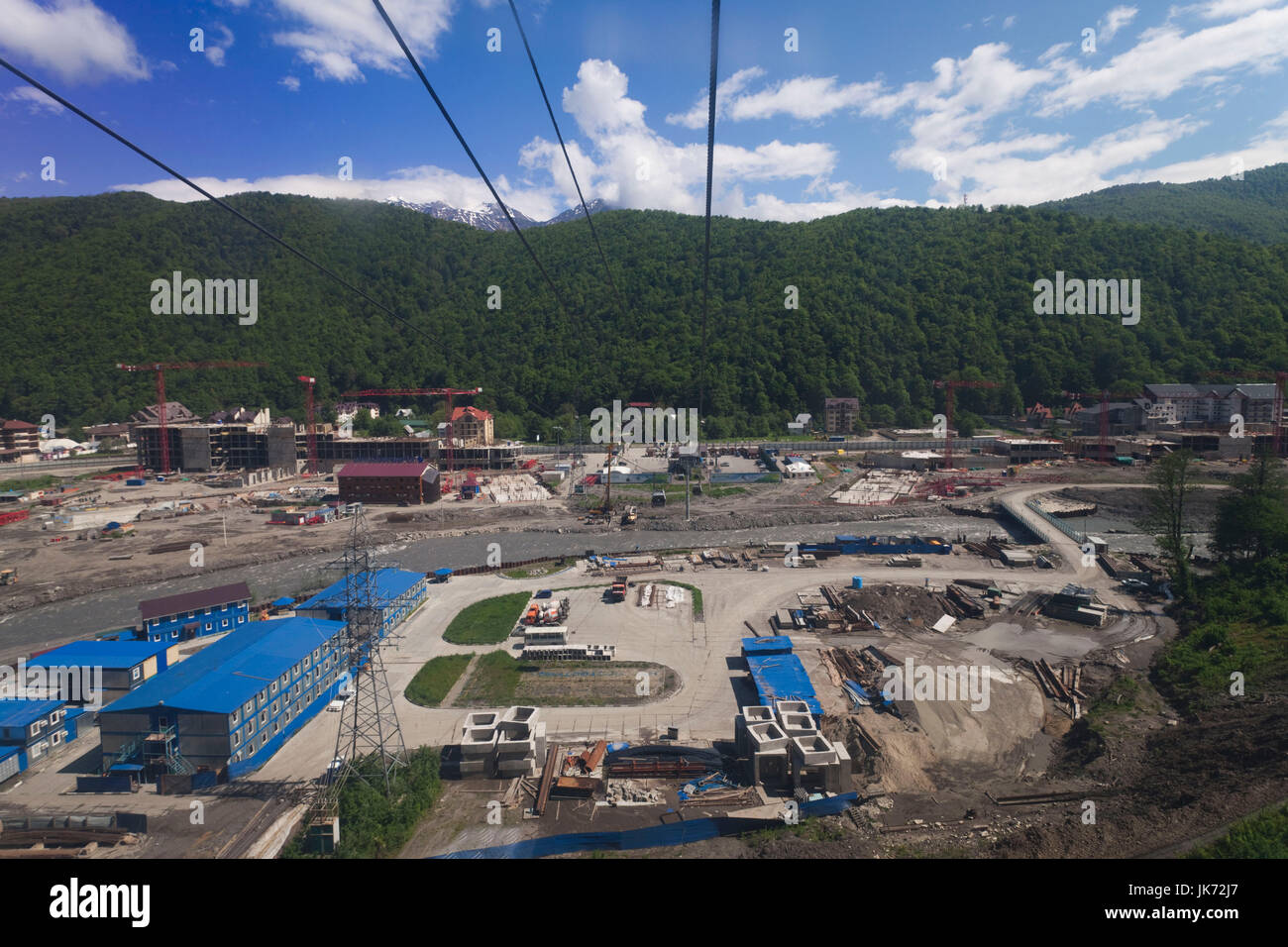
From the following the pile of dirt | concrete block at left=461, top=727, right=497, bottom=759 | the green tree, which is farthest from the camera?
the green tree

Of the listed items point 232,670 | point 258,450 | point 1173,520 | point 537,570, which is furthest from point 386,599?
point 258,450

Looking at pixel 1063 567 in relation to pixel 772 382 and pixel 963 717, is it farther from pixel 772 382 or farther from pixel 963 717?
pixel 772 382

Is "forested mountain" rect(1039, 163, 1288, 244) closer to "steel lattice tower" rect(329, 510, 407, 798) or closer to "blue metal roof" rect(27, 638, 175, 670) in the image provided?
"steel lattice tower" rect(329, 510, 407, 798)

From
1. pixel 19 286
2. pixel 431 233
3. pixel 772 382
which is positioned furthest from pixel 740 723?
pixel 431 233

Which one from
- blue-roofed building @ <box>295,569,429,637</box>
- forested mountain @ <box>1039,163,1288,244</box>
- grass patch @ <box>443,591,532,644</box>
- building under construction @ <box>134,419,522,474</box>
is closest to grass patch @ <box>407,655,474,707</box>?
grass patch @ <box>443,591,532,644</box>

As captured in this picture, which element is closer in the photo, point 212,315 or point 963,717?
point 963,717

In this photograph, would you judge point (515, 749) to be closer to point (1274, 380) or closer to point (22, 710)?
point (22, 710)

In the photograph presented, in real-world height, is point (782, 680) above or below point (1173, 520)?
below
